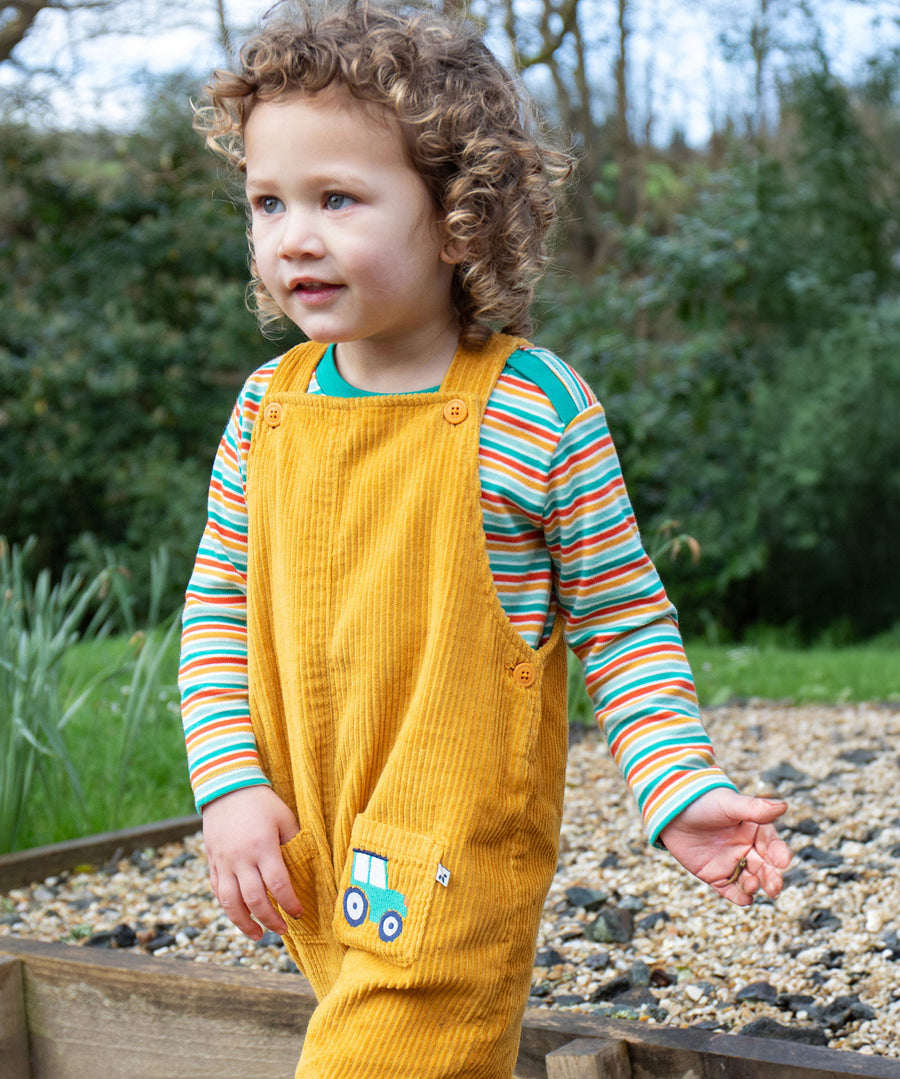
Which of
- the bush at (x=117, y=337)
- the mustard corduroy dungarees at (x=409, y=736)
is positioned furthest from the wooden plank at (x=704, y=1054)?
the bush at (x=117, y=337)

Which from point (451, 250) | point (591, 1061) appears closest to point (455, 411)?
point (451, 250)

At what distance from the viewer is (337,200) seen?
1.16 m

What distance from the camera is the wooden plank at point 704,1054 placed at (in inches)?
50.5

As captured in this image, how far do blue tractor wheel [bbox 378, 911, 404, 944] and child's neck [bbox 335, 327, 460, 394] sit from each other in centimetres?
53

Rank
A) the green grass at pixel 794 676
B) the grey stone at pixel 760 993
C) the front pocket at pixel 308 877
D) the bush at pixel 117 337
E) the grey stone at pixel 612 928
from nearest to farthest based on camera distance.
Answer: the front pocket at pixel 308 877 → the grey stone at pixel 760 993 → the grey stone at pixel 612 928 → the green grass at pixel 794 676 → the bush at pixel 117 337

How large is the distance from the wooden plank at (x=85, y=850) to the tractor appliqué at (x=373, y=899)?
1.72 metres

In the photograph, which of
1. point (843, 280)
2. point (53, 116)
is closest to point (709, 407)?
point (843, 280)

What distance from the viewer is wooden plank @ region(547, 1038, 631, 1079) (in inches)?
51.6

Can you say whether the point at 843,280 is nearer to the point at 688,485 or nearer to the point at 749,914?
the point at 688,485

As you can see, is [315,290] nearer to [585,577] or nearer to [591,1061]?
[585,577]

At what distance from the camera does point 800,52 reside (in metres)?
7.58

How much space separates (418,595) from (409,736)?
5.5 inches

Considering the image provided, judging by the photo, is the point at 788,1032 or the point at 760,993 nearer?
the point at 788,1032

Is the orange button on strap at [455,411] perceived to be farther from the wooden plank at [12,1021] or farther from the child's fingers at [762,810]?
the wooden plank at [12,1021]
